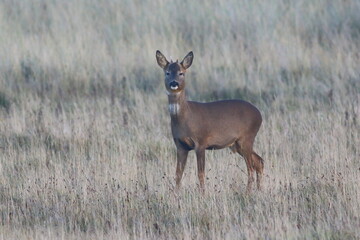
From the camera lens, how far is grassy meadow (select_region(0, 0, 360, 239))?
8.13m

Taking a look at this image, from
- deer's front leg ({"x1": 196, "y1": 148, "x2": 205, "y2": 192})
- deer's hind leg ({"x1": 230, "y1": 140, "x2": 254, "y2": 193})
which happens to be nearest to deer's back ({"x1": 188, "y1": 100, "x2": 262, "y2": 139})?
deer's hind leg ({"x1": 230, "y1": 140, "x2": 254, "y2": 193})

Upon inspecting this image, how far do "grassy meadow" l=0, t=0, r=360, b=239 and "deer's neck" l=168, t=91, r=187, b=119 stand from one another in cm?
72

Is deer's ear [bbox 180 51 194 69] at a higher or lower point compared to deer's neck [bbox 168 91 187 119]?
higher

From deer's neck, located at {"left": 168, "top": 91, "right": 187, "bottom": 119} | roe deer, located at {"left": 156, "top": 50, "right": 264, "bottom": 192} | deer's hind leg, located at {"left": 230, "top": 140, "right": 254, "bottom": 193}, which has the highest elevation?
deer's neck, located at {"left": 168, "top": 91, "right": 187, "bottom": 119}

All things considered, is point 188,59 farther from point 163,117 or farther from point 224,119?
point 163,117

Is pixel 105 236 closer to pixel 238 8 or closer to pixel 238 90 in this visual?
pixel 238 90

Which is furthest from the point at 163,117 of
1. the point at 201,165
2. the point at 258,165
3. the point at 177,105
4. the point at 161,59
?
the point at 201,165

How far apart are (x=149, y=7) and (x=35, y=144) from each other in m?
7.16

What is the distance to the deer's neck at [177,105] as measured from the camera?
921cm

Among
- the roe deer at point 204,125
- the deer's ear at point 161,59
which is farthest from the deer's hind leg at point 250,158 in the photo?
the deer's ear at point 161,59

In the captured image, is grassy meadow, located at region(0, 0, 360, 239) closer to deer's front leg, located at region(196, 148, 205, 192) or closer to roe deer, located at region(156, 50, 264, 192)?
deer's front leg, located at region(196, 148, 205, 192)

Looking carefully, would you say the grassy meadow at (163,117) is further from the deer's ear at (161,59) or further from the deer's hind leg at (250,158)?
the deer's ear at (161,59)

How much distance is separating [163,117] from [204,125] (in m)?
3.70

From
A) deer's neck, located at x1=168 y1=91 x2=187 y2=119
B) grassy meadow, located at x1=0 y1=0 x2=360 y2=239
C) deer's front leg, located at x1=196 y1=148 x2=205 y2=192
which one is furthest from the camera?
deer's neck, located at x1=168 y1=91 x2=187 y2=119
